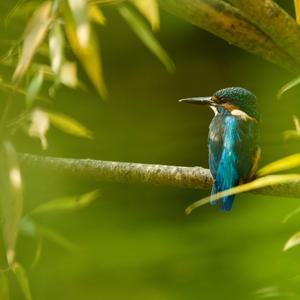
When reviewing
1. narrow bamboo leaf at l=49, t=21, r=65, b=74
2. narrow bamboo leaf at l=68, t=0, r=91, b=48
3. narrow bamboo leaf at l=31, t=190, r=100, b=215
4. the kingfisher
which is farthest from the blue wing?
narrow bamboo leaf at l=68, t=0, r=91, b=48

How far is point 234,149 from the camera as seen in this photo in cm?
135

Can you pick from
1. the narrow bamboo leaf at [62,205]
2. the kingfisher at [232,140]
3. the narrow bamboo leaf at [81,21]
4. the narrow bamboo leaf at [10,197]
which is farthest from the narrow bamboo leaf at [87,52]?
the narrow bamboo leaf at [62,205]

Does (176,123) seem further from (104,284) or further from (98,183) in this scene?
(104,284)

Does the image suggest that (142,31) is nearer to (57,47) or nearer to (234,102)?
(57,47)

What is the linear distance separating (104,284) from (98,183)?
0.41 m

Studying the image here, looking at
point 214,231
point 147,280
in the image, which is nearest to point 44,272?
point 147,280

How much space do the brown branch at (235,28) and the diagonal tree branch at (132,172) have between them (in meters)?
0.20

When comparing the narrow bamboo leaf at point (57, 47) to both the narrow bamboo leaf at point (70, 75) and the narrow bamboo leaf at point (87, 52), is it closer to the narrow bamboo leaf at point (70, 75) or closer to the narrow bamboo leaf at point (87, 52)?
the narrow bamboo leaf at point (87, 52)

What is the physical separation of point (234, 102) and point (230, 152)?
0.15m

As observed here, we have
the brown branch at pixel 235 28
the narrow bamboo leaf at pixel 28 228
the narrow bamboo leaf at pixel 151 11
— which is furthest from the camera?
the narrow bamboo leaf at pixel 28 228

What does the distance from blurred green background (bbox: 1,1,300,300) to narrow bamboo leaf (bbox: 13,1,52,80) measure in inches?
21.4

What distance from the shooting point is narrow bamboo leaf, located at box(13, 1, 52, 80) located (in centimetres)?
76

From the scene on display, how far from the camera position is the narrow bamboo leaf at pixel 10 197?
0.83m

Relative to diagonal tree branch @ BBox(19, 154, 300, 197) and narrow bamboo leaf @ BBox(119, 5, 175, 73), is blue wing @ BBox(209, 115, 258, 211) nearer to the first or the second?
diagonal tree branch @ BBox(19, 154, 300, 197)
